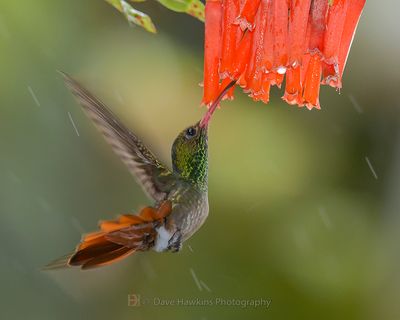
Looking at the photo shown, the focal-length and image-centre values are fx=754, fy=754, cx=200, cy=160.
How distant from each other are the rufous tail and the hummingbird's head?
8.4 inches

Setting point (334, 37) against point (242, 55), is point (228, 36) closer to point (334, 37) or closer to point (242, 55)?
point (242, 55)

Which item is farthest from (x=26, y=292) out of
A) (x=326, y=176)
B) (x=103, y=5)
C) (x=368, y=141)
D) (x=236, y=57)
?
(x=236, y=57)

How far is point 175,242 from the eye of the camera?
188 centimetres

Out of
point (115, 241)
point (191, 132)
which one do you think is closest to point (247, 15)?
point (191, 132)

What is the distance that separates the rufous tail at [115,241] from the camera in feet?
5.06

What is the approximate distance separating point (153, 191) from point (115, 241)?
38 centimetres

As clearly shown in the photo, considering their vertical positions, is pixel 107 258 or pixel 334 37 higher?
pixel 334 37

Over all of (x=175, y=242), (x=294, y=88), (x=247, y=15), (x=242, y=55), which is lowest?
(x=175, y=242)

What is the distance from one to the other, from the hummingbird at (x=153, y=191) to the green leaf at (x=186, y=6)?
25 centimetres

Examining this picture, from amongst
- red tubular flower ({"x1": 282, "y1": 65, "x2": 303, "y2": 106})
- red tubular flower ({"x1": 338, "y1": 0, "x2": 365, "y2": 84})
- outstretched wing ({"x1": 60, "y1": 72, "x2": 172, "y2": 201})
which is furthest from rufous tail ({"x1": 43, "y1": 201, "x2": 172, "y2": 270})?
red tubular flower ({"x1": 338, "y1": 0, "x2": 365, "y2": 84})

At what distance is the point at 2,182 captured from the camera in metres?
3.39

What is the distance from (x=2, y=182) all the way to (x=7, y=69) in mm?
520

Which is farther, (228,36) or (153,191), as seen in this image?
(153,191)

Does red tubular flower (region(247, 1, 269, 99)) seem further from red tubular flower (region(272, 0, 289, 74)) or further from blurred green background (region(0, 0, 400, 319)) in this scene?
blurred green background (region(0, 0, 400, 319))
